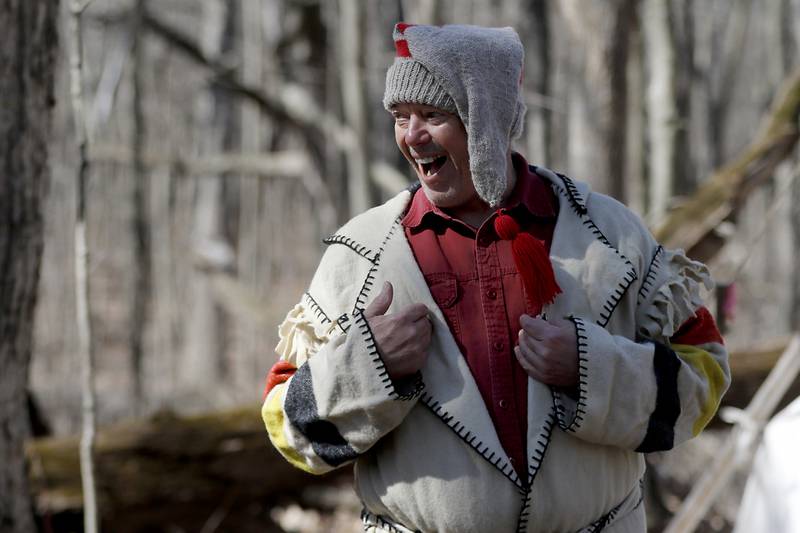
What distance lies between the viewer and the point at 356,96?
652 cm

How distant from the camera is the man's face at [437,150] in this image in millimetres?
2053

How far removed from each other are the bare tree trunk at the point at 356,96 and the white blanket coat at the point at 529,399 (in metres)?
4.40

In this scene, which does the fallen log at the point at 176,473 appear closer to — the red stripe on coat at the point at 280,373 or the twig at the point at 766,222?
the twig at the point at 766,222

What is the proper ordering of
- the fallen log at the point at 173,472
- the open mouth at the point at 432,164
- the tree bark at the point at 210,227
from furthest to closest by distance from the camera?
the tree bark at the point at 210,227
the fallen log at the point at 173,472
the open mouth at the point at 432,164

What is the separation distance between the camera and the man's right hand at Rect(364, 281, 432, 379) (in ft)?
6.52

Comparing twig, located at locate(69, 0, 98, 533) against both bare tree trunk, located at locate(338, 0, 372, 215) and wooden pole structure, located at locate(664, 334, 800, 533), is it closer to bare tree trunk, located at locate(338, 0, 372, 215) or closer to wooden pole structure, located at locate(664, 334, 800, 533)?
wooden pole structure, located at locate(664, 334, 800, 533)

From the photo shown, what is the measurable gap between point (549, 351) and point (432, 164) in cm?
50

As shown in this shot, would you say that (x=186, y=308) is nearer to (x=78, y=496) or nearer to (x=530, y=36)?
(x=530, y=36)

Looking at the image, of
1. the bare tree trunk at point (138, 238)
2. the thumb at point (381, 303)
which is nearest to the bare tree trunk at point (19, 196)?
the thumb at point (381, 303)

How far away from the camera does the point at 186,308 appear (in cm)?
1573

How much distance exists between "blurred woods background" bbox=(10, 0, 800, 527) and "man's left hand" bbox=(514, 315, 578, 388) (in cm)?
131

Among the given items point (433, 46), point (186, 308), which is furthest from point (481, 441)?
point (186, 308)

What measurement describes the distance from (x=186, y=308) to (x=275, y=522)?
36.2 feet

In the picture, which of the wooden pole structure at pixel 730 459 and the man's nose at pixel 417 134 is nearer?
the man's nose at pixel 417 134
